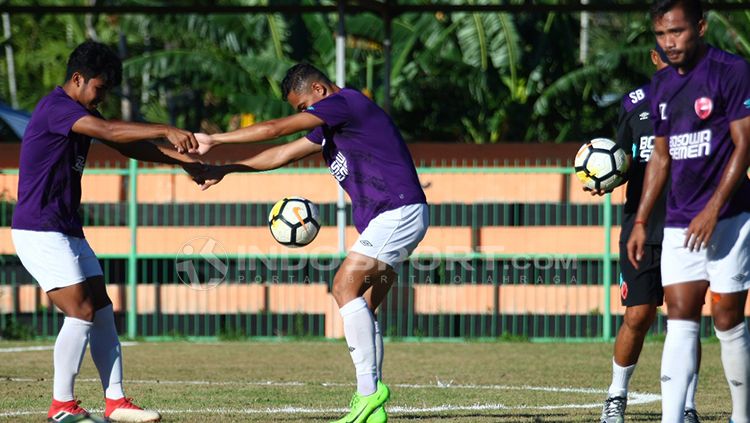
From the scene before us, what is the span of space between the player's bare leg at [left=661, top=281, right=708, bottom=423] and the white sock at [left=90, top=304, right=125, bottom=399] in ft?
10.8

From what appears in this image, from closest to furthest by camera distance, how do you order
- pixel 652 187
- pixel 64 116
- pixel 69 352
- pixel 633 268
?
pixel 652 187 < pixel 64 116 < pixel 69 352 < pixel 633 268

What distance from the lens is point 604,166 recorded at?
7715 mm

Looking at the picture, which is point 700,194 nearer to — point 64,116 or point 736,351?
point 736,351

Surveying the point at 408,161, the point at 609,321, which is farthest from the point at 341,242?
the point at 408,161

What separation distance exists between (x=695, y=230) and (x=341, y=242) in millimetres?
9625

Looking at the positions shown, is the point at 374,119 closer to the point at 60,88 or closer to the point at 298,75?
the point at 298,75

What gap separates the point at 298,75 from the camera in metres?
7.34

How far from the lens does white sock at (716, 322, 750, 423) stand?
19.5ft

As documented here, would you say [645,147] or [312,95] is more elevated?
[312,95]

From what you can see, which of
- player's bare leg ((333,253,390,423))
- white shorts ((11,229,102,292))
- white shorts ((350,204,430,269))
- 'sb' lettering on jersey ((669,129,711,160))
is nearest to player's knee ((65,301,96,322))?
white shorts ((11,229,102,292))

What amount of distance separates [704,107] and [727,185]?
0.39 metres

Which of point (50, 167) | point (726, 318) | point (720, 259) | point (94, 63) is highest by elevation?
point (94, 63)

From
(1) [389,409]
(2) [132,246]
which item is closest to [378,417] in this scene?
(1) [389,409]

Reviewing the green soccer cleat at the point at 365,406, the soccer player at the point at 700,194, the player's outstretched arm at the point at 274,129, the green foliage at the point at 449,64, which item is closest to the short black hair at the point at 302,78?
the player's outstretched arm at the point at 274,129
